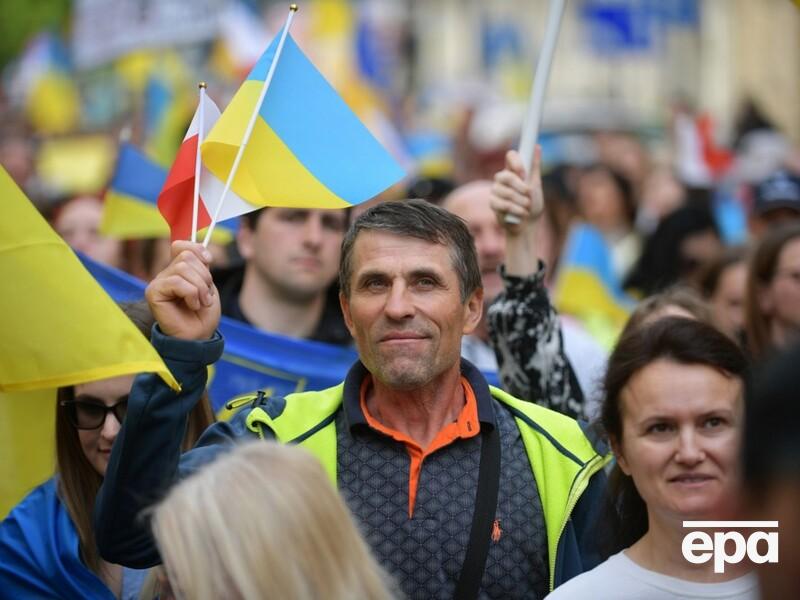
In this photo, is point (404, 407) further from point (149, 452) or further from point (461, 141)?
point (461, 141)

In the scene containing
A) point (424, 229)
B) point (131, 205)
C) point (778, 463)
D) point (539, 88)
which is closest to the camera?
point (778, 463)

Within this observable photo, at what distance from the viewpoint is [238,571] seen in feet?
8.23

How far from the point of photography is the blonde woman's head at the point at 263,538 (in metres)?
2.52

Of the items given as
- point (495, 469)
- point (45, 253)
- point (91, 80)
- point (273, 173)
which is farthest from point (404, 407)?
point (91, 80)

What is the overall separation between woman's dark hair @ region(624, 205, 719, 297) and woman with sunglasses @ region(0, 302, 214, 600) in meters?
4.70

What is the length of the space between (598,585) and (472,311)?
927 mm

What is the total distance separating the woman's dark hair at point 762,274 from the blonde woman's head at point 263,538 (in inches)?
139

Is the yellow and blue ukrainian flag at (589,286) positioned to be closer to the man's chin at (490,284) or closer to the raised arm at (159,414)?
the man's chin at (490,284)

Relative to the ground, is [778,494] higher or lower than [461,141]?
lower

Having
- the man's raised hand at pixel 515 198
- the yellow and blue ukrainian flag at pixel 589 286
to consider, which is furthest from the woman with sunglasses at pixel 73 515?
the yellow and blue ukrainian flag at pixel 589 286

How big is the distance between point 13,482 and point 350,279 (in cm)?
132

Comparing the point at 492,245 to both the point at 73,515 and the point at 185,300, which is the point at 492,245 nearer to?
the point at 73,515

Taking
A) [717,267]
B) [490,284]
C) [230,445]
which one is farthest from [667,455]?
[717,267]

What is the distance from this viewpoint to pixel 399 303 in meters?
3.84
